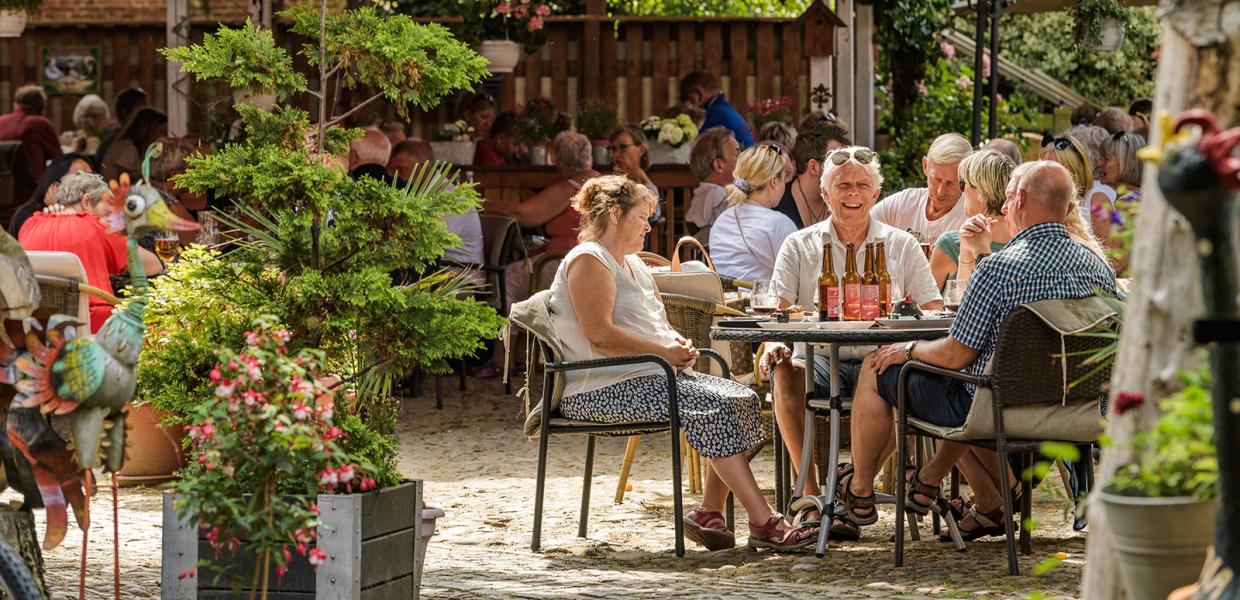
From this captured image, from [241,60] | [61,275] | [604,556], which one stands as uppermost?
[241,60]

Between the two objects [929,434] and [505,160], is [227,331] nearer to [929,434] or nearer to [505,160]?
[929,434]

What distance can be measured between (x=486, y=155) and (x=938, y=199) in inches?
190

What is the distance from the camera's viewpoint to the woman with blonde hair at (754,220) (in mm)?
7355

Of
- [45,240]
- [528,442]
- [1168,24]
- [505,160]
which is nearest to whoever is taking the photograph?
[1168,24]

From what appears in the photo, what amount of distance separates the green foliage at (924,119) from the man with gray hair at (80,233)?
6.38 meters

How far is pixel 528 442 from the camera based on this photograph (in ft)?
27.2

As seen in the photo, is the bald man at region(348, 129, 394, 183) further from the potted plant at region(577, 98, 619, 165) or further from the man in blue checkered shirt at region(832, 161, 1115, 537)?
the man in blue checkered shirt at region(832, 161, 1115, 537)

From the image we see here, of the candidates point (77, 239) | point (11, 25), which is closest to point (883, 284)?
point (77, 239)

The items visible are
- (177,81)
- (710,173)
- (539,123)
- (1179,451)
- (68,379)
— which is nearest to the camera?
(1179,451)

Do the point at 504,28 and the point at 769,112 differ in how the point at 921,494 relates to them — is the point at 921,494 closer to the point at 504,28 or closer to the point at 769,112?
the point at 769,112

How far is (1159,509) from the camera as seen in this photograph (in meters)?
2.80

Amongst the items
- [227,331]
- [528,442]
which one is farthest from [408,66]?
[528,442]

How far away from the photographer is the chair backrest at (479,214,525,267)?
9.58 m

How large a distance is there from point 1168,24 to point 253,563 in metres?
2.34
